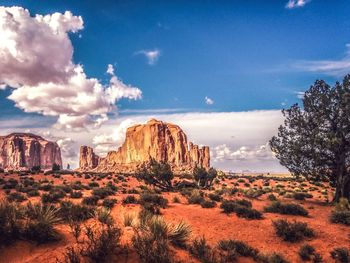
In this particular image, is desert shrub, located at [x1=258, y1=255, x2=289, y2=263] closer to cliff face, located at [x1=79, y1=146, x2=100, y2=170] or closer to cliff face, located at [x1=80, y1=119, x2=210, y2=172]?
cliff face, located at [x1=80, y1=119, x2=210, y2=172]

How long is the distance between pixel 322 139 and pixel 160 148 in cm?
11075

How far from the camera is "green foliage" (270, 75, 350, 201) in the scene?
19375mm

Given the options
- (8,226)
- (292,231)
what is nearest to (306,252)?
(292,231)

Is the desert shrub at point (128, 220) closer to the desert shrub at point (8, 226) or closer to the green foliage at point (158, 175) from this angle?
the desert shrub at point (8, 226)

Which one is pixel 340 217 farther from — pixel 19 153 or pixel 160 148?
pixel 19 153

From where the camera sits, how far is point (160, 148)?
128375 mm

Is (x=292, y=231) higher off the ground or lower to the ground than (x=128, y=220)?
lower

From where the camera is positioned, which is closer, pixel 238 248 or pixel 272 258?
pixel 272 258

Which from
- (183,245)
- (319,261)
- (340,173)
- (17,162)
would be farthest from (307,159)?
(17,162)

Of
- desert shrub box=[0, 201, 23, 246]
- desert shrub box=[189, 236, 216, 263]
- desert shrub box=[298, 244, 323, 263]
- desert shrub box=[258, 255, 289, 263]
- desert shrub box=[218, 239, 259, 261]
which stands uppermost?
desert shrub box=[0, 201, 23, 246]

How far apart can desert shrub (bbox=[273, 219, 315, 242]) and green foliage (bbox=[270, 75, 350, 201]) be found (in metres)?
8.81

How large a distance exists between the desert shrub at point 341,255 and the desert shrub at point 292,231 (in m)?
1.73

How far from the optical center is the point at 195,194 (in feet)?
66.8

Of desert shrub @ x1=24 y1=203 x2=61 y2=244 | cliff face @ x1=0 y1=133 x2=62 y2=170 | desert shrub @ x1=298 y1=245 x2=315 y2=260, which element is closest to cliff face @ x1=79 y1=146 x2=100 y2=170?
cliff face @ x1=0 y1=133 x2=62 y2=170
